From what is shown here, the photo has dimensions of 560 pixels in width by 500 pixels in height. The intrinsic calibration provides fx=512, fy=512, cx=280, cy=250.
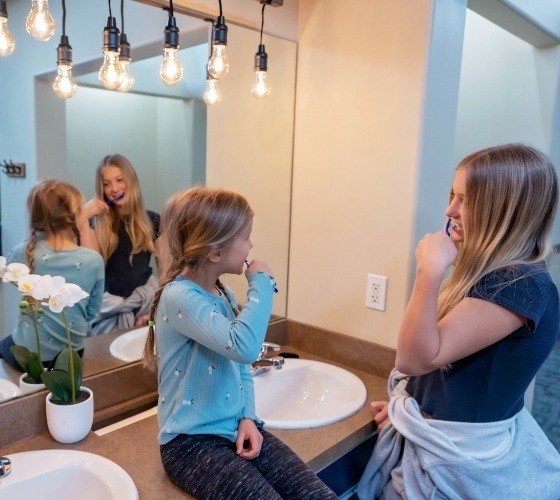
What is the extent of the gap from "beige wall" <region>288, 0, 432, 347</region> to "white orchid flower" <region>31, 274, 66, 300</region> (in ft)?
2.85

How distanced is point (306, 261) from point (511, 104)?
122cm

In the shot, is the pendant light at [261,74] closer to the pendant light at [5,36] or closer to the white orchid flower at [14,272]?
the pendant light at [5,36]

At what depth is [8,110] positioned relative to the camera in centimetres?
118

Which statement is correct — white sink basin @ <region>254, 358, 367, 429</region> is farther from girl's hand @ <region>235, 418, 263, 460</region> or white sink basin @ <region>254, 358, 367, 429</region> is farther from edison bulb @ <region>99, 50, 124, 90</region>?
edison bulb @ <region>99, 50, 124, 90</region>

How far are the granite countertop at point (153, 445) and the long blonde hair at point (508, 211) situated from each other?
405 mm

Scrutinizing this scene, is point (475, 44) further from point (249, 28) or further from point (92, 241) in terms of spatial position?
point (92, 241)

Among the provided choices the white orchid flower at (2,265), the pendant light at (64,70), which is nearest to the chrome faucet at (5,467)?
the white orchid flower at (2,265)

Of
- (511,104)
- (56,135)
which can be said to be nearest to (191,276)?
(56,135)

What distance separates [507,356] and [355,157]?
0.77 metres

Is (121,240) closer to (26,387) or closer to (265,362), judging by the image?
(26,387)

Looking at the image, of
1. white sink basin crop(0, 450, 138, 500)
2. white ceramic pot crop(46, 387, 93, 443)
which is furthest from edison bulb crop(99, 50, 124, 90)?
white sink basin crop(0, 450, 138, 500)

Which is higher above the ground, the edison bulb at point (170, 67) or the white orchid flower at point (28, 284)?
the edison bulb at point (170, 67)

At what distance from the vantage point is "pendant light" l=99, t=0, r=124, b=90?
1.22 m

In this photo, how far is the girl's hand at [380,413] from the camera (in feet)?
4.25
